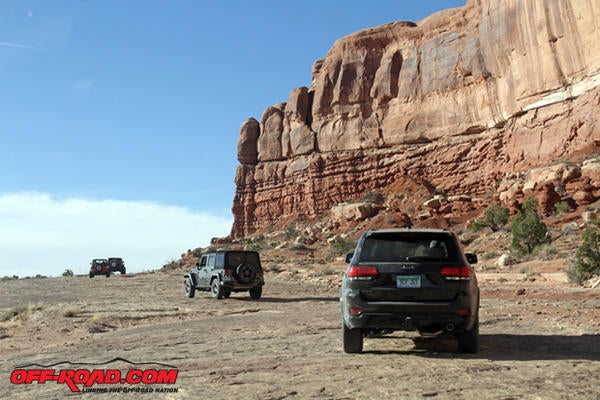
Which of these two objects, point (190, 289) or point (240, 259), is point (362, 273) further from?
point (190, 289)

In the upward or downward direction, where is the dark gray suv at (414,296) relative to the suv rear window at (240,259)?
downward

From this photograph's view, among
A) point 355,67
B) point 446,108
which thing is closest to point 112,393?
point 446,108

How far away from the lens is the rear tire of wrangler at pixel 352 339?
25.3 feet

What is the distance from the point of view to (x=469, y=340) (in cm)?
754

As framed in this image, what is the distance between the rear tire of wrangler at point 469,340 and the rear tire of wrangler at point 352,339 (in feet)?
4.51

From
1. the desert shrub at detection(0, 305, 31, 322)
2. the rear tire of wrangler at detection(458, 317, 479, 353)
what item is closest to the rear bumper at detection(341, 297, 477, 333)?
the rear tire of wrangler at detection(458, 317, 479, 353)

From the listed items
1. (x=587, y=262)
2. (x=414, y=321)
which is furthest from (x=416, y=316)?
(x=587, y=262)

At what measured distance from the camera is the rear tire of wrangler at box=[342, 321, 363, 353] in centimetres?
771

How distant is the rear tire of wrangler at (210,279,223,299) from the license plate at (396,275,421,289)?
13.7 meters

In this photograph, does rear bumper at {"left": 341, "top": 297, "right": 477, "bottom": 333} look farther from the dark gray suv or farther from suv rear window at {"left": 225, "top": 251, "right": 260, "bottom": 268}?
suv rear window at {"left": 225, "top": 251, "right": 260, "bottom": 268}

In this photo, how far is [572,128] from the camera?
45.8m

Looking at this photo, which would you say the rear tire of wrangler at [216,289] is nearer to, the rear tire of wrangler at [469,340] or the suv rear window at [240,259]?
the suv rear window at [240,259]

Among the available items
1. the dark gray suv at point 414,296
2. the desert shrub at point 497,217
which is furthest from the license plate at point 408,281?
the desert shrub at point 497,217

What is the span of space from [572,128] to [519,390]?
46.0 meters
